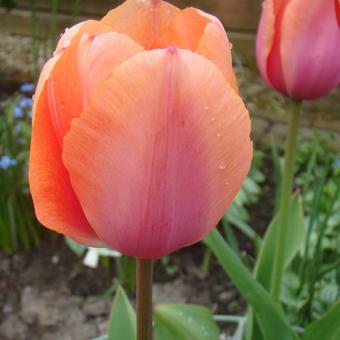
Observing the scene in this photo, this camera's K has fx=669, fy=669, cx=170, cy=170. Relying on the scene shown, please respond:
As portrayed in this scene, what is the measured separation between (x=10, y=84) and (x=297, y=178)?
1.48 m

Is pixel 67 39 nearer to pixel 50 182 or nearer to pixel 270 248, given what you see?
pixel 50 182

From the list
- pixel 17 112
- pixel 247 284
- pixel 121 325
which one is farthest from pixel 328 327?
pixel 17 112

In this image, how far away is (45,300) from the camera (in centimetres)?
183

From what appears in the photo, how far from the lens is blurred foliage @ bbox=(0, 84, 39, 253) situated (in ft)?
5.95

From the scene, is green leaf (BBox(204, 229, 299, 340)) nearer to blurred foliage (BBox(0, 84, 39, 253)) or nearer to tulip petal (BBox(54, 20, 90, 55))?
tulip petal (BBox(54, 20, 90, 55))

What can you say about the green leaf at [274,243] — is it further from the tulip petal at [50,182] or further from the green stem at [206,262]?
the green stem at [206,262]

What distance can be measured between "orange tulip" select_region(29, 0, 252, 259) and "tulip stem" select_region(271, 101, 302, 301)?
41cm

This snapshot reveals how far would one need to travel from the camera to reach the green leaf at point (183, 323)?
2.91 feet

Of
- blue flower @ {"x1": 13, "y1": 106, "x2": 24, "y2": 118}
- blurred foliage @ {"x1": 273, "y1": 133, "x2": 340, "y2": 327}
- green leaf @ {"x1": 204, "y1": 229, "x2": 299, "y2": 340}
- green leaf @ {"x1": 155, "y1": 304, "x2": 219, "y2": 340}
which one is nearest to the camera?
green leaf @ {"x1": 204, "y1": 229, "x2": 299, "y2": 340}

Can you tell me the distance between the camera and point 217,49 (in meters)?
0.42

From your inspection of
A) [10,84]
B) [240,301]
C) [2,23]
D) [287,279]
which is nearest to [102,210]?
[287,279]

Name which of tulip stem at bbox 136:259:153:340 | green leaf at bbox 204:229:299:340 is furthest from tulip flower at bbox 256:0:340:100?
tulip stem at bbox 136:259:153:340

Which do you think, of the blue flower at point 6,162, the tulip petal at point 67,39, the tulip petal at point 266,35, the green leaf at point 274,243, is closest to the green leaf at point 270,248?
the green leaf at point 274,243

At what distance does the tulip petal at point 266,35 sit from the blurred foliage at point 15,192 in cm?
107
